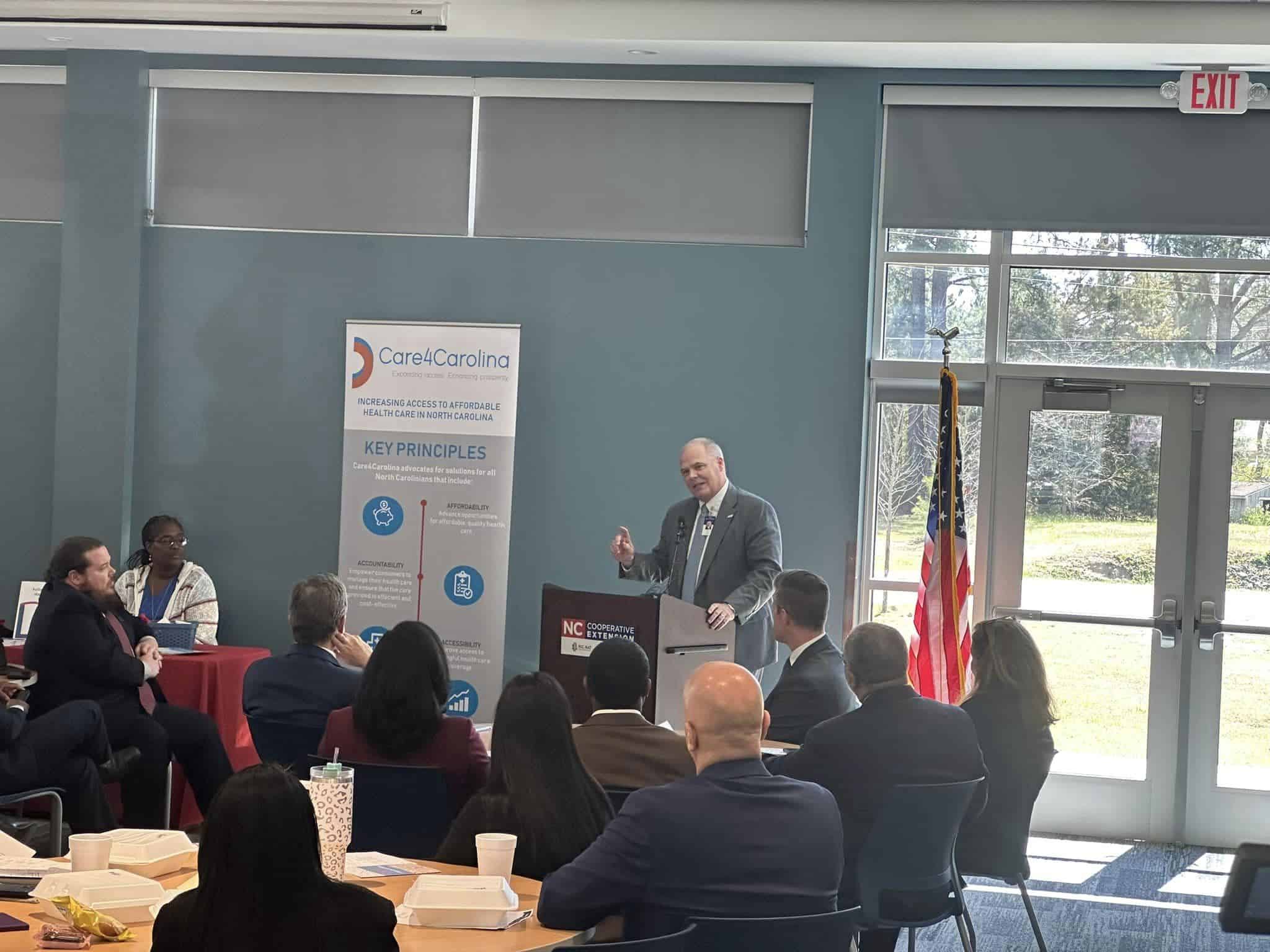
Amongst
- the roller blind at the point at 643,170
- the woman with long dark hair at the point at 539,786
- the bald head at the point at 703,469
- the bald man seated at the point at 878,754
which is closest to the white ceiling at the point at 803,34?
the roller blind at the point at 643,170

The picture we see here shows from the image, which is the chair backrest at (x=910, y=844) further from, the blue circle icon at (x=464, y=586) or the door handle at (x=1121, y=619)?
the blue circle icon at (x=464, y=586)

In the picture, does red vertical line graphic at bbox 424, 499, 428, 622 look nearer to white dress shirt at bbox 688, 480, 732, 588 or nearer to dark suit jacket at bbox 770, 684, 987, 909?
white dress shirt at bbox 688, 480, 732, 588

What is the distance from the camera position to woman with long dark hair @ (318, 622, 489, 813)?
3.80 meters

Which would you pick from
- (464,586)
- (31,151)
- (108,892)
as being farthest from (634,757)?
(31,151)

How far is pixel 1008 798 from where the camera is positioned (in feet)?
14.6

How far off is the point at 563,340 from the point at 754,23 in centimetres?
183

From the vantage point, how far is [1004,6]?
6516mm

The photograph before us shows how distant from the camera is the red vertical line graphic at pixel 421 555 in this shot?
725 centimetres

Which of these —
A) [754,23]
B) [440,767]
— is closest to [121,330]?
[754,23]

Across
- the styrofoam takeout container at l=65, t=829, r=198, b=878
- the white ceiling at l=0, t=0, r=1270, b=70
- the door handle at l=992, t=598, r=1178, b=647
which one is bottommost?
the styrofoam takeout container at l=65, t=829, r=198, b=878

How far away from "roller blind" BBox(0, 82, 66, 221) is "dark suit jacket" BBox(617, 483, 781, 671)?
4041 mm

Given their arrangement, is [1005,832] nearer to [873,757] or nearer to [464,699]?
[873,757]

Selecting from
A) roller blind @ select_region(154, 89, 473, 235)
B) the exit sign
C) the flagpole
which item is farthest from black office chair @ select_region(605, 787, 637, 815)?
the exit sign

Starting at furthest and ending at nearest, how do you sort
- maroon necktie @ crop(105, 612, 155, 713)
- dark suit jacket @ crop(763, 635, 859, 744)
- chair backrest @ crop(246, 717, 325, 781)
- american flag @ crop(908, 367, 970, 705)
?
1. american flag @ crop(908, 367, 970, 705)
2. maroon necktie @ crop(105, 612, 155, 713)
3. dark suit jacket @ crop(763, 635, 859, 744)
4. chair backrest @ crop(246, 717, 325, 781)
